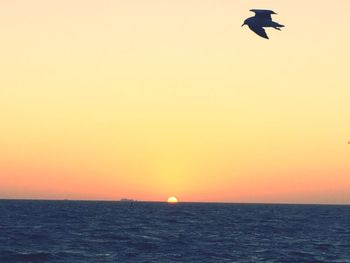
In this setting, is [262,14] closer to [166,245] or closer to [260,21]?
[260,21]

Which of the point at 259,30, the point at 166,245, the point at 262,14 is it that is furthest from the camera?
the point at 166,245

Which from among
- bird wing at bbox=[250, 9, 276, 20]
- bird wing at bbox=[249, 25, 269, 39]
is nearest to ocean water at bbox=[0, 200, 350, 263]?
bird wing at bbox=[249, 25, 269, 39]

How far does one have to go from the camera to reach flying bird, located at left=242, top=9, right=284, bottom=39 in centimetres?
1546

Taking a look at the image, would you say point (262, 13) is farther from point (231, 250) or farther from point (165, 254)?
point (231, 250)

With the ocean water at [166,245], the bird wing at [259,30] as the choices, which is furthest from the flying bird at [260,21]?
the ocean water at [166,245]

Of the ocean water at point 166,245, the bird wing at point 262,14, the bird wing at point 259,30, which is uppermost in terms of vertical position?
the bird wing at point 262,14

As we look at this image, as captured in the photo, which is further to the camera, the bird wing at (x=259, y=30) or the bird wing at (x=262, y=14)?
the bird wing at (x=259, y=30)

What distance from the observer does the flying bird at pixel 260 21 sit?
50.7 feet

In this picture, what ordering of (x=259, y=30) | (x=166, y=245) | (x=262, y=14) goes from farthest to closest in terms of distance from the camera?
(x=166, y=245) < (x=259, y=30) < (x=262, y=14)

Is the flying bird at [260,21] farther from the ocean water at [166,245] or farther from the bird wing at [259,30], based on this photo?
the ocean water at [166,245]

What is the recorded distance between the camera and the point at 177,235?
6756 centimetres

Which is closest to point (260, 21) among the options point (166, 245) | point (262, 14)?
point (262, 14)

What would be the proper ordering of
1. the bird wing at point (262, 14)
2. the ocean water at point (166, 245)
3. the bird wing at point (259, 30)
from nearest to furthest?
the bird wing at point (262, 14)
the bird wing at point (259, 30)
the ocean water at point (166, 245)

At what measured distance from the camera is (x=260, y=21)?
51.4ft
